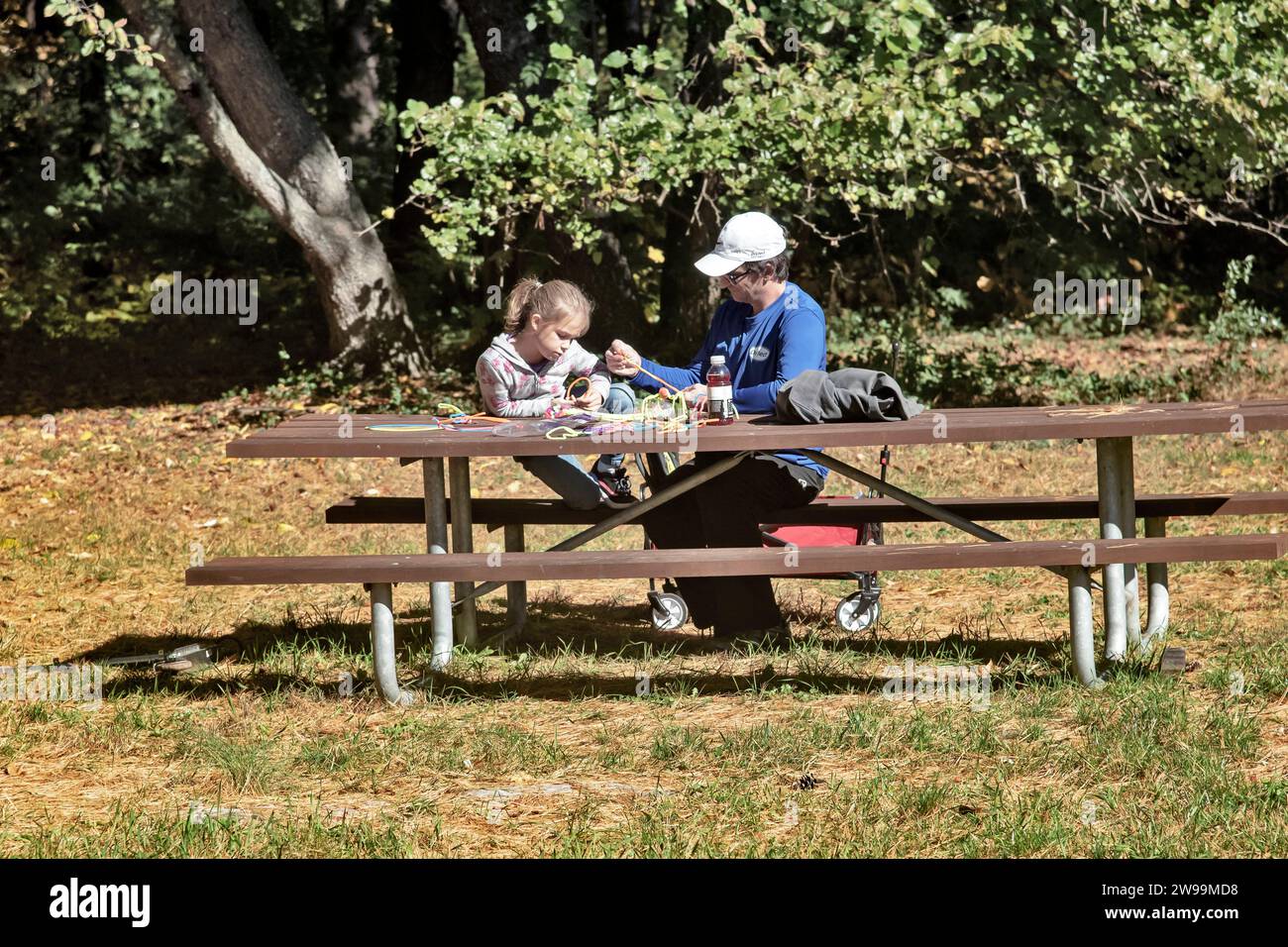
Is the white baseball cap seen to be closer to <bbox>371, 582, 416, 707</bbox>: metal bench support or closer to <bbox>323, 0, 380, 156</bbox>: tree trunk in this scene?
<bbox>371, 582, 416, 707</bbox>: metal bench support

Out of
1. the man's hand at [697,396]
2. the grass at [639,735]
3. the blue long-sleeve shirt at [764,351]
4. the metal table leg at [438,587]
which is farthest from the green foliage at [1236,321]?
the metal table leg at [438,587]

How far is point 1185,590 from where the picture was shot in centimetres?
713

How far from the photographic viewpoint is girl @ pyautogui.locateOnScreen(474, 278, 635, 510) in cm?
609

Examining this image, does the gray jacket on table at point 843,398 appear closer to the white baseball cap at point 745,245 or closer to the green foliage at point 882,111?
the white baseball cap at point 745,245

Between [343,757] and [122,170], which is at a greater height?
[122,170]

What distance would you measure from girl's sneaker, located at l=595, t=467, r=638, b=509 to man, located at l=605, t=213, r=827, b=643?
0.13 meters

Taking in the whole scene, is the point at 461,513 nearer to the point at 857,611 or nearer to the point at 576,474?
the point at 576,474

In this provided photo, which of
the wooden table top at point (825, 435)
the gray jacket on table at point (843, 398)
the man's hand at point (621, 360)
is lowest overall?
the wooden table top at point (825, 435)

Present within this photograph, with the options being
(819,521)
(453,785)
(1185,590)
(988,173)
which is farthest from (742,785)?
(988,173)

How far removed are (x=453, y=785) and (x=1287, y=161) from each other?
9.38 meters

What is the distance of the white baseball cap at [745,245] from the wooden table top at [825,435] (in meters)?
0.78

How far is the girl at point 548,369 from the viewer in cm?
609

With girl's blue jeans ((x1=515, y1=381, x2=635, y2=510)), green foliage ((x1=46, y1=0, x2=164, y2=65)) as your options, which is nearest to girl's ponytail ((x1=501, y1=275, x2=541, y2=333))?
girl's blue jeans ((x1=515, y1=381, x2=635, y2=510))

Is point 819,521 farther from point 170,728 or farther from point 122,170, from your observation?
point 122,170
